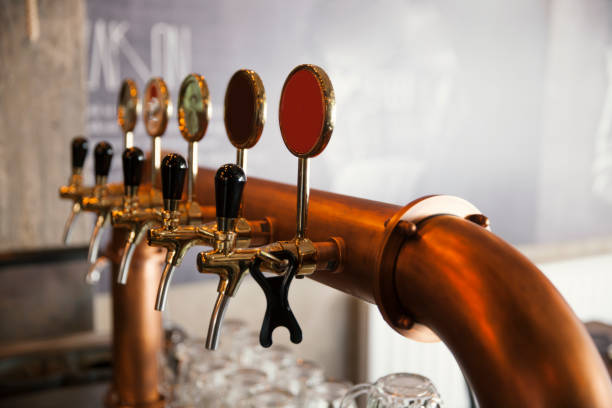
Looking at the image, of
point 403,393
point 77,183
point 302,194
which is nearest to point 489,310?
point 302,194

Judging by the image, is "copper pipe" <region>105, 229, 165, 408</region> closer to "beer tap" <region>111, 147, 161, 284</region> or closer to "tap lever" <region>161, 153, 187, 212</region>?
"beer tap" <region>111, 147, 161, 284</region>

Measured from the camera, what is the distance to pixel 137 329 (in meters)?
1.12

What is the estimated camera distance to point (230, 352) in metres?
1.33

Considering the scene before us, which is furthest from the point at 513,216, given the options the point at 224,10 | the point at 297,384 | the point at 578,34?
the point at 297,384

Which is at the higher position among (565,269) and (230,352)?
(230,352)

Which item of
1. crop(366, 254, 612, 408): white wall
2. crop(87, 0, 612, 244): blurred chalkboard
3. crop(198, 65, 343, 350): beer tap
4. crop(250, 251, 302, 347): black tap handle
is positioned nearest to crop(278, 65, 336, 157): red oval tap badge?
crop(198, 65, 343, 350): beer tap

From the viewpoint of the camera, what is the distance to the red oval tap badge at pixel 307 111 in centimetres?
58

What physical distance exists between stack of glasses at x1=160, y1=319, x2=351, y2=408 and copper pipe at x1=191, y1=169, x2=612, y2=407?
1.57ft

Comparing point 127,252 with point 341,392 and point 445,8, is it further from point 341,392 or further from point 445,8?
point 445,8

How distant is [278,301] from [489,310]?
8.4 inches

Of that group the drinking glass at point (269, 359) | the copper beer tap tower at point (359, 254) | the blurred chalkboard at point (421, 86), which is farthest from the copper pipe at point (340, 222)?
the blurred chalkboard at point (421, 86)

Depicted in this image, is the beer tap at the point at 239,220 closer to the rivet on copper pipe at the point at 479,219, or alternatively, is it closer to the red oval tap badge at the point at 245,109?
the red oval tap badge at the point at 245,109

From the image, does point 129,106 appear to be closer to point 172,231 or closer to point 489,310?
point 172,231

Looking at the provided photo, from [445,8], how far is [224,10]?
3.97 feet
